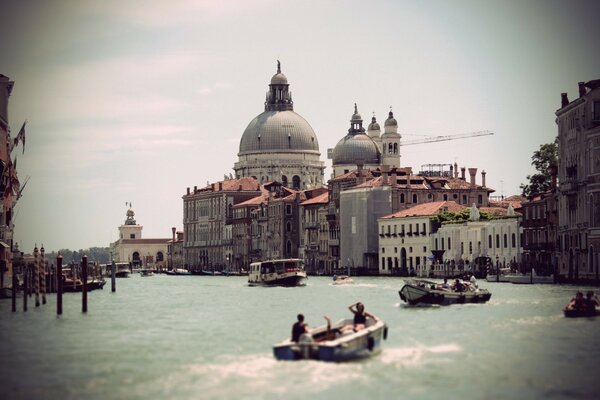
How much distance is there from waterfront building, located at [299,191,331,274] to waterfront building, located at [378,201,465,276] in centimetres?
1567

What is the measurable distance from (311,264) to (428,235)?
105ft

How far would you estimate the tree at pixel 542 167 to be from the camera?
11181 cm

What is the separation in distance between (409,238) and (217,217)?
68.4 meters

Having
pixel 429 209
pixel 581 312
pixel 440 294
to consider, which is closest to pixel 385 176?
pixel 429 209

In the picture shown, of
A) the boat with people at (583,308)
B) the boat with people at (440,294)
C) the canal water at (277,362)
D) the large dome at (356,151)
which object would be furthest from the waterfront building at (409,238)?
the boat with people at (583,308)

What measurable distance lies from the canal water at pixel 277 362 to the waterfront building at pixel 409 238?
2181 inches

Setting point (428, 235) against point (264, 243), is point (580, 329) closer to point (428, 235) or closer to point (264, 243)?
point (428, 235)

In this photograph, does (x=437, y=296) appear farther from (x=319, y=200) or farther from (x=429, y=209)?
(x=319, y=200)

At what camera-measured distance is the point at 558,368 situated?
39.2 metres

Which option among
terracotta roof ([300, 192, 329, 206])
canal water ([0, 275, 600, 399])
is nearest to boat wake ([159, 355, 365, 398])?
canal water ([0, 275, 600, 399])

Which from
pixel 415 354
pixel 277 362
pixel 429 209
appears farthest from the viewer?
pixel 429 209

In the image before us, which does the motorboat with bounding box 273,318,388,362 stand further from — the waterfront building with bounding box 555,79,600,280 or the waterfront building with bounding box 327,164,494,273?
the waterfront building with bounding box 327,164,494,273

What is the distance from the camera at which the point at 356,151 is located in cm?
18562

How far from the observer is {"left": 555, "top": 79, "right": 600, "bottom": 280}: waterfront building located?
3216 inches
